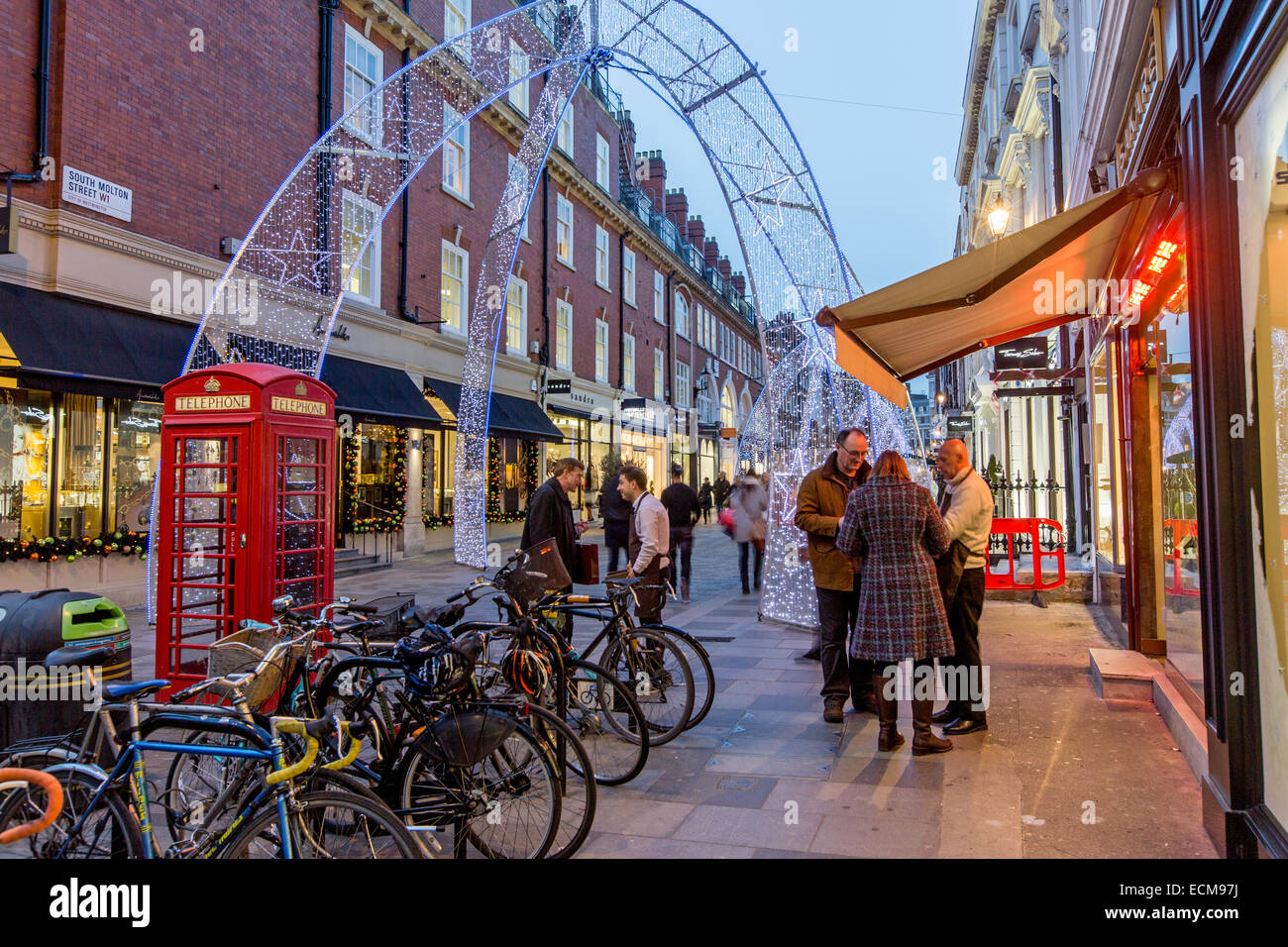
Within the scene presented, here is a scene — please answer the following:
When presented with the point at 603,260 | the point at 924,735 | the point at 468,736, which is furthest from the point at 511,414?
the point at 468,736

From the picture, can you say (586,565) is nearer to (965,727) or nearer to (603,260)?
(965,727)

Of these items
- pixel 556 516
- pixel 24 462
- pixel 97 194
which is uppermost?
pixel 97 194

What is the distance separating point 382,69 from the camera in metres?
17.3

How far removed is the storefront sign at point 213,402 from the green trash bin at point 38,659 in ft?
5.35

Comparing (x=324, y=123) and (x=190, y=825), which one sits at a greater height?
(x=324, y=123)

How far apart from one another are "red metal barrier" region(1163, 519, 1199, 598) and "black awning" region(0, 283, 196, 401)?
435 inches

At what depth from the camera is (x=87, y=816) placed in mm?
3004

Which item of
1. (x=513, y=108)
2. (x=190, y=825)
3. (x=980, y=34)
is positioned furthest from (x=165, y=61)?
(x=980, y=34)

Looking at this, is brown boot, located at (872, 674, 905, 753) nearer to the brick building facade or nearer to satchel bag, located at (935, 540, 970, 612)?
satchel bag, located at (935, 540, 970, 612)

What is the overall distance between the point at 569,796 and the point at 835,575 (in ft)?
8.49

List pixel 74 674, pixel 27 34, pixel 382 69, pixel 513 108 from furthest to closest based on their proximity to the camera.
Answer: pixel 513 108
pixel 382 69
pixel 27 34
pixel 74 674

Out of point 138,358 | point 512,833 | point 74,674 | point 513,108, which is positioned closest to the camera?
point 512,833
